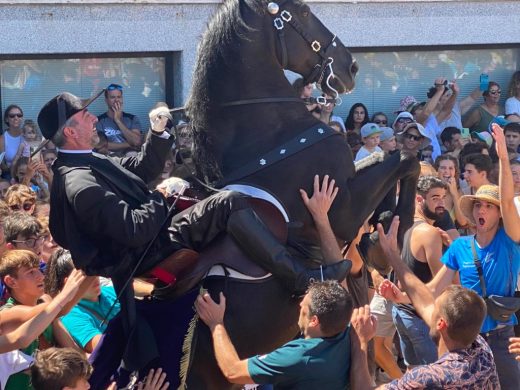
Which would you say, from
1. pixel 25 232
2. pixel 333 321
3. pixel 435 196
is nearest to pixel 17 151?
pixel 25 232

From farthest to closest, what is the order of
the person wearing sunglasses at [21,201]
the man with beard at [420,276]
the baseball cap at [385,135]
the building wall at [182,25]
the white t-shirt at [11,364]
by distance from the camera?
the baseball cap at [385,135] < the building wall at [182,25] < the person wearing sunglasses at [21,201] < the man with beard at [420,276] < the white t-shirt at [11,364]

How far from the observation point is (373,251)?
241 inches

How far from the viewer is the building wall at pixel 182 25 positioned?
1079 cm

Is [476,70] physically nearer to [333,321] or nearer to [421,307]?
[421,307]

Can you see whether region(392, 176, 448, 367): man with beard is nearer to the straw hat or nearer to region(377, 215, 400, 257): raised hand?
the straw hat

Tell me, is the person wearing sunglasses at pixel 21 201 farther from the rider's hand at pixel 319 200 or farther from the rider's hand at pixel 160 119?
the rider's hand at pixel 319 200

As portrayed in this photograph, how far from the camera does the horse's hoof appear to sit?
6094mm

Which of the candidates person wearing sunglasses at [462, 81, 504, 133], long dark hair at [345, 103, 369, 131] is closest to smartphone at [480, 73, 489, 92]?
person wearing sunglasses at [462, 81, 504, 133]

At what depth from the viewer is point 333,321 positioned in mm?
4883

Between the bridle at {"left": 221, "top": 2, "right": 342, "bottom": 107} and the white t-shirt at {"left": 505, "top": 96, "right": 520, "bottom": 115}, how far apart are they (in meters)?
7.48

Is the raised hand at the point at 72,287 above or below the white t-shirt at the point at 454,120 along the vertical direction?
above

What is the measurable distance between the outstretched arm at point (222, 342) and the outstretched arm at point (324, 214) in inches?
23.5

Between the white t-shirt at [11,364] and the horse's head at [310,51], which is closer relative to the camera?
the white t-shirt at [11,364]

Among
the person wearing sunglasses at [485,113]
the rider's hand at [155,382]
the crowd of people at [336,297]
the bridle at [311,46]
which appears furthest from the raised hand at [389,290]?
the person wearing sunglasses at [485,113]
